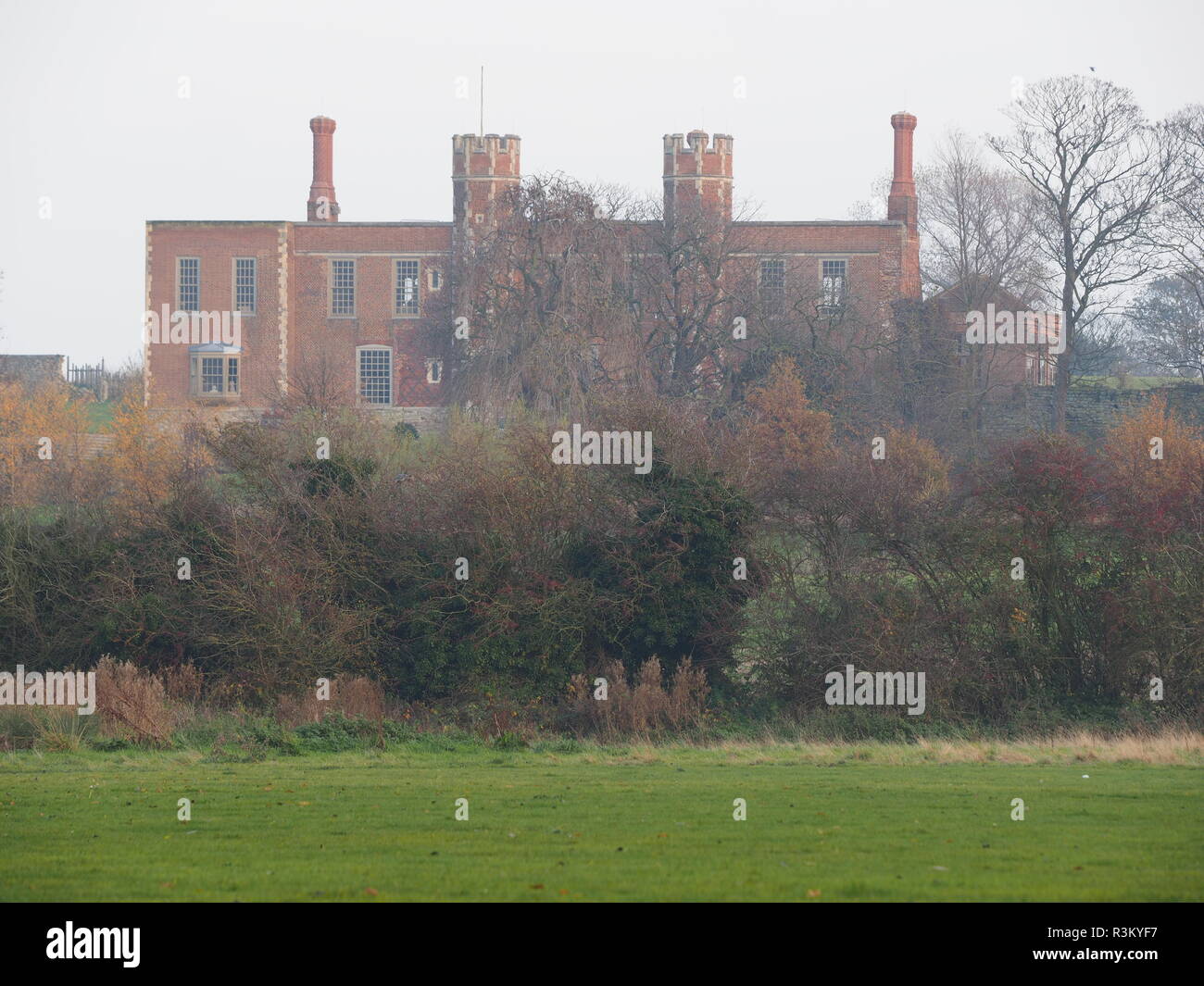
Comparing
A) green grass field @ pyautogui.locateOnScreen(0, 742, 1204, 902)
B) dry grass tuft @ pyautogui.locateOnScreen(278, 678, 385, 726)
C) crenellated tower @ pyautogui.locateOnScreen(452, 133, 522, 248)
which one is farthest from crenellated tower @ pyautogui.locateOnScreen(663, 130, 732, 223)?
green grass field @ pyautogui.locateOnScreen(0, 742, 1204, 902)

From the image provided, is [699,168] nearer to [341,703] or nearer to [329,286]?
[329,286]

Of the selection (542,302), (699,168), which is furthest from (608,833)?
(699,168)

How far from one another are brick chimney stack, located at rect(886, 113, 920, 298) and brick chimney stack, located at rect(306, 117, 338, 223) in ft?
88.9

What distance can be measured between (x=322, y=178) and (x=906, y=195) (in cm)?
2850

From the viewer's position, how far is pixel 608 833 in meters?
11.5

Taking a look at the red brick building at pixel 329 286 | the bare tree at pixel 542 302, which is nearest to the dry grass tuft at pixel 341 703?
the bare tree at pixel 542 302

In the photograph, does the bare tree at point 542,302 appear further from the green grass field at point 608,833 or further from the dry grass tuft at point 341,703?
the green grass field at point 608,833

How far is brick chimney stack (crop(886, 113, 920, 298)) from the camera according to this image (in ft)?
212

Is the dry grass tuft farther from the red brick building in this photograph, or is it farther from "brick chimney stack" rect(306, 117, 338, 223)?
"brick chimney stack" rect(306, 117, 338, 223)

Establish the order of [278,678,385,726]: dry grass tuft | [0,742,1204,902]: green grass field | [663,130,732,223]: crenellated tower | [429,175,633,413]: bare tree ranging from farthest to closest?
1. [663,130,732,223]: crenellated tower
2. [429,175,633,413]: bare tree
3. [278,678,385,726]: dry grass tuft
4. [0,742,1204,902]: green grass field

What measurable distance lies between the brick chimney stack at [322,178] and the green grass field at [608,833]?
56.1 m

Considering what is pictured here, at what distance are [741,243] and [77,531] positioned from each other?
116 feet

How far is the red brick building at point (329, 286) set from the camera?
6525 cm
